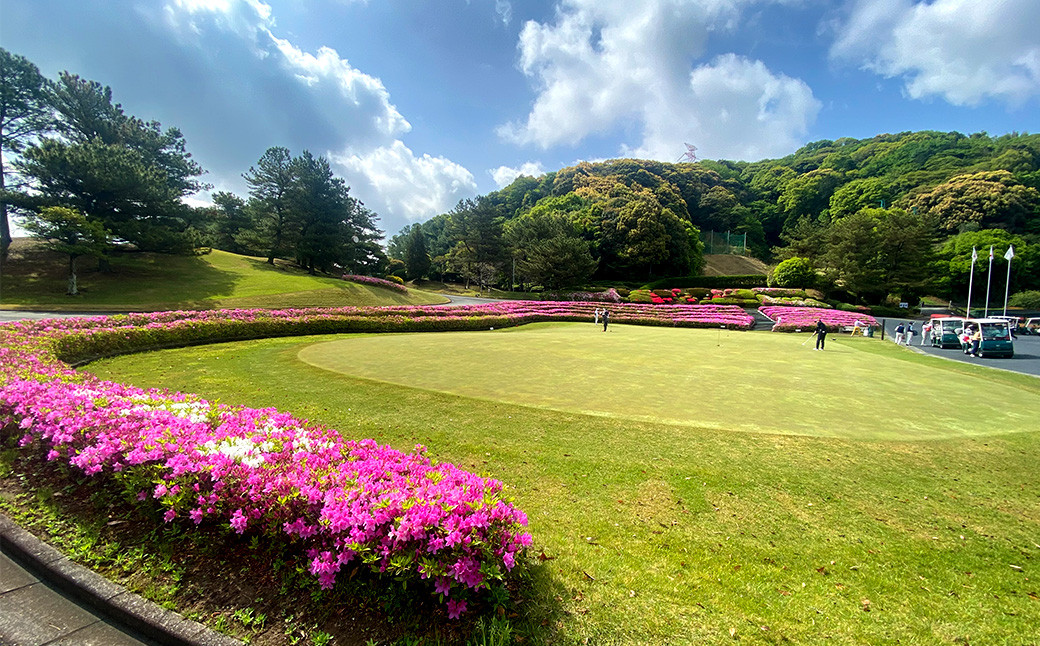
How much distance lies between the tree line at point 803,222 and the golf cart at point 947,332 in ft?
80.8

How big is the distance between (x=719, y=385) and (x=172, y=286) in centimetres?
3177

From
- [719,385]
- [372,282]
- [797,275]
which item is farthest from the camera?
[797,275]

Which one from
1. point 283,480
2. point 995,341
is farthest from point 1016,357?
point 283,480

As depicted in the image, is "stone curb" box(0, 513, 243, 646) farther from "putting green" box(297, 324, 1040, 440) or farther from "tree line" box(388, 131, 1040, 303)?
"tree line" box(388, 131, 1040, 303)

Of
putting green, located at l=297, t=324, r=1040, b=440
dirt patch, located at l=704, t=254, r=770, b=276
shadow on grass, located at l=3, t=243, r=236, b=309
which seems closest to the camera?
putting green, located at l=297, t=324, r=1040, b=440

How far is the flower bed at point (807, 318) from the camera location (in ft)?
91.5

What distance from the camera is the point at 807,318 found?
29.8 m

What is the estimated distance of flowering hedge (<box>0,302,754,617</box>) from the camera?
231 centimetres

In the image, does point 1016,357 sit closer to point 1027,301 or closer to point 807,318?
point 807,318

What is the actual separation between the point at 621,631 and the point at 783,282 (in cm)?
5258

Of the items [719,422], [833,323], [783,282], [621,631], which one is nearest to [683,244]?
[783,282]

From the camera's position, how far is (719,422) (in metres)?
6.77

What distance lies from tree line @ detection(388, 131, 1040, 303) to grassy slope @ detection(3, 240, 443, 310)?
2171 centimetres

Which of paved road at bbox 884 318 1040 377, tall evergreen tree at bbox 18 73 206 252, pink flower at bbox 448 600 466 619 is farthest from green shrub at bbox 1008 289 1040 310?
tall evergreen tree at bbox 18 73 206 252
